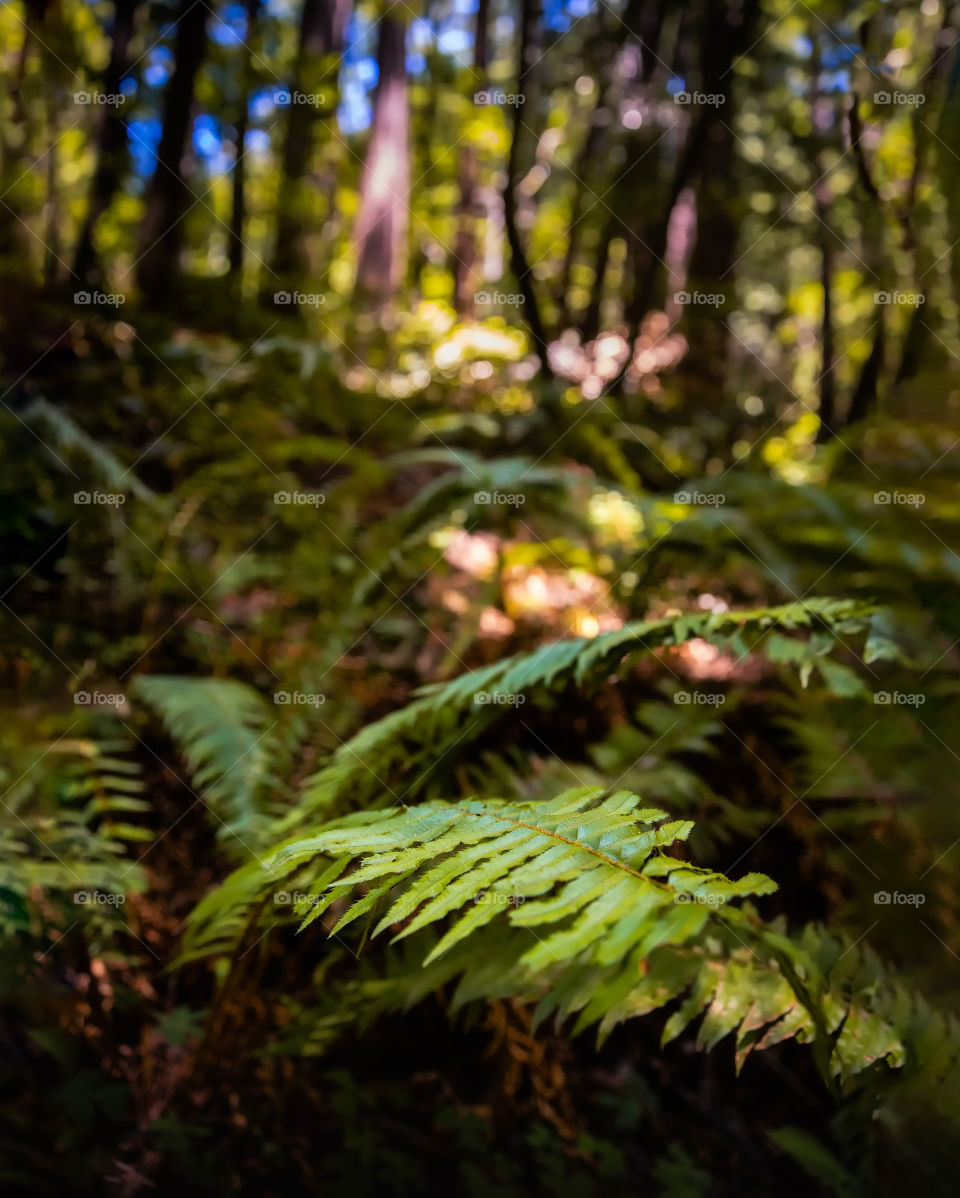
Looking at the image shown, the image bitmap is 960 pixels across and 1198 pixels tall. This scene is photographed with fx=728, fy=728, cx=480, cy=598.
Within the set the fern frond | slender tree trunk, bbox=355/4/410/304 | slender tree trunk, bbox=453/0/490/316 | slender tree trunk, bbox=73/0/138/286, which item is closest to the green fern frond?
the fern frond

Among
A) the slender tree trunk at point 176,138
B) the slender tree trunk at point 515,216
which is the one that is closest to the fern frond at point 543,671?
the slender tree trunk at point 515,216

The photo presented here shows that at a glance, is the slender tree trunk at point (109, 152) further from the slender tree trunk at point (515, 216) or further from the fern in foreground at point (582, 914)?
the fern in foreground at point (582, 914)

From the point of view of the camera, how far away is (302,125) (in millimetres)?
5602

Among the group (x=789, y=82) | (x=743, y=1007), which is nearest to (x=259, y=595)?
(x=743, y=1007)

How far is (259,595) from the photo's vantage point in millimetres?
2883

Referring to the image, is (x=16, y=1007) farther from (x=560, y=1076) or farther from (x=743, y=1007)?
(x=743, y=1007)

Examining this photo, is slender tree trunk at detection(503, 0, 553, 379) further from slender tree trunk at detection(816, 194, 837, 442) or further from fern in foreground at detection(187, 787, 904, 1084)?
fern in foreground at detection(187, 787, 904, 1084)

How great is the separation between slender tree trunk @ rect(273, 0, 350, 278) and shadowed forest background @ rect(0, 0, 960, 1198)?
12 centimetres

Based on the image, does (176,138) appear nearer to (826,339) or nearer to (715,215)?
(715,215)

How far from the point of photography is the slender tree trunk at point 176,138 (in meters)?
4.00

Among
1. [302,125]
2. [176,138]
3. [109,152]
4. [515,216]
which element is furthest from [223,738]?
Answer: [302,125]

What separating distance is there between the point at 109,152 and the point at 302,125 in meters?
1.85

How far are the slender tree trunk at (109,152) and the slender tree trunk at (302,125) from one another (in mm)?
1018

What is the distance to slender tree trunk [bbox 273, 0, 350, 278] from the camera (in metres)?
4.96
